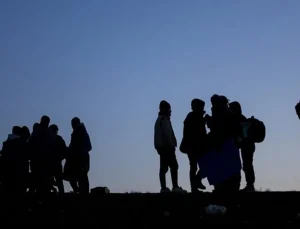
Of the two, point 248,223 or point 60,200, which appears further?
point 60,200

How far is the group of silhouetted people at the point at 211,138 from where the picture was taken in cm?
963

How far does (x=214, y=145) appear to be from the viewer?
9.67m

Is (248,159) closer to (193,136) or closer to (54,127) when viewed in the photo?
(193,136)

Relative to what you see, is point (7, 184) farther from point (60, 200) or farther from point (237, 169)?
point (237, 169)

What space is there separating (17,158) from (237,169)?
6.16 meters

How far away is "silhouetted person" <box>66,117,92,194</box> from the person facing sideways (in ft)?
5.90

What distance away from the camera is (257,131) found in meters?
12.3

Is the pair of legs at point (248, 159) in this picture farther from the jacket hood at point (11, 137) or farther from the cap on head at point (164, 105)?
the jacket hood at point (11, 137)

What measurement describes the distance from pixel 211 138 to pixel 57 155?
17.7 feet

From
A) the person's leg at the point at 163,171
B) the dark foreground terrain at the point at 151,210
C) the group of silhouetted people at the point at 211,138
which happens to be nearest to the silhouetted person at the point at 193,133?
the group of silhouetted people at the point at 211,138

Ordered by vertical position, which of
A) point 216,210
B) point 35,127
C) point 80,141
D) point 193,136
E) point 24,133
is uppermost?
point 35,127

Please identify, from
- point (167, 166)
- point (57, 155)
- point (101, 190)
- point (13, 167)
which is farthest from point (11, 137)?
point (167, 166)

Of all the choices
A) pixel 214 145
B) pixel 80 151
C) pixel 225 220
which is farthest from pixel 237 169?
Result: pixel 80 151

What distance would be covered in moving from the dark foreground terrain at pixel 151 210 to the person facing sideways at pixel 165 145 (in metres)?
2.81
